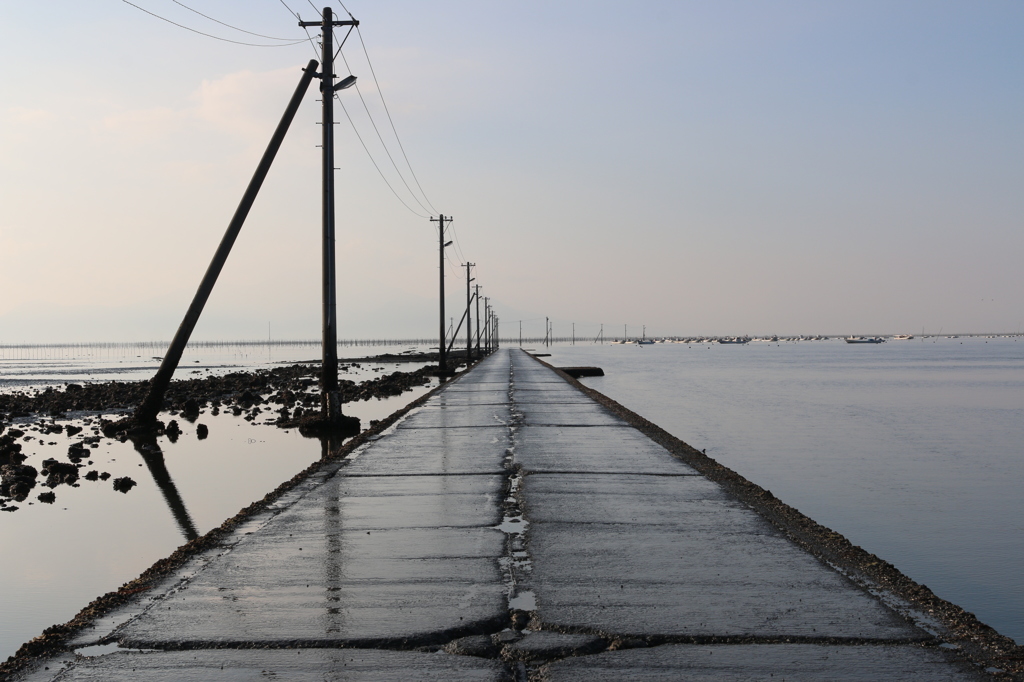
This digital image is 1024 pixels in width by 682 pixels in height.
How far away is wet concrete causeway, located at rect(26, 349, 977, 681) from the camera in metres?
4.83

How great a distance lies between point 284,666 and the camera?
4797mm

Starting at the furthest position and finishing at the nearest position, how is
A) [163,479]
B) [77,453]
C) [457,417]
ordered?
[457,417]
[77,453]
[163,479]

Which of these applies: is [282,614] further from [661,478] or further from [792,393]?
[792,393]

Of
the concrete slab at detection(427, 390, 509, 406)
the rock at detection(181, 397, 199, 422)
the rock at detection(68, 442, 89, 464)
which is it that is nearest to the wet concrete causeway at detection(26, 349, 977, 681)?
the rock at detection(68, 442, 89, 464)

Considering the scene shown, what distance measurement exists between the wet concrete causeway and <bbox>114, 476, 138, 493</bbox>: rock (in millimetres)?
5140

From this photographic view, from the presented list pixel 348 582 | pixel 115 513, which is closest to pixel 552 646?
pixel 348 582

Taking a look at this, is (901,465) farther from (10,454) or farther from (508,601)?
(10,454)

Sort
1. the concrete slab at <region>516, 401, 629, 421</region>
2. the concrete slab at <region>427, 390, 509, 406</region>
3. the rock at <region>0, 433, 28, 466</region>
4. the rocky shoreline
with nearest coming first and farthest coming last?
the rocky shoreline → the rock at <region>0, 433, 28, 466</region> → the concrete slab at <region>516, 401, 629, 421</region> → the concrete slab at <region>427, 390, 509, 406</region>

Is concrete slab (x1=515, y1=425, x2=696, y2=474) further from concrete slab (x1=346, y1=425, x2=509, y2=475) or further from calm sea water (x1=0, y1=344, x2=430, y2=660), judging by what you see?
calm sea water (x1=0, y1=344, x2=430, y2=660)

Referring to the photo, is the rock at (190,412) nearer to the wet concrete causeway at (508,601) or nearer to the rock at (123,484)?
the rock at (123,484)

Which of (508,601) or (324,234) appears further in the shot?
(324,234)

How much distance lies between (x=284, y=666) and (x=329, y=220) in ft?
52.6

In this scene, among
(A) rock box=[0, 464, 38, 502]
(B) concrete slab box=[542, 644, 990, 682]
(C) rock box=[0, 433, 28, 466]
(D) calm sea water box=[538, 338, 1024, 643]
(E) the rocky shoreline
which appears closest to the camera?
(B) concrete slab box=[542, 644, 990, 682]

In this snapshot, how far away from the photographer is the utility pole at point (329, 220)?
65.3ft
